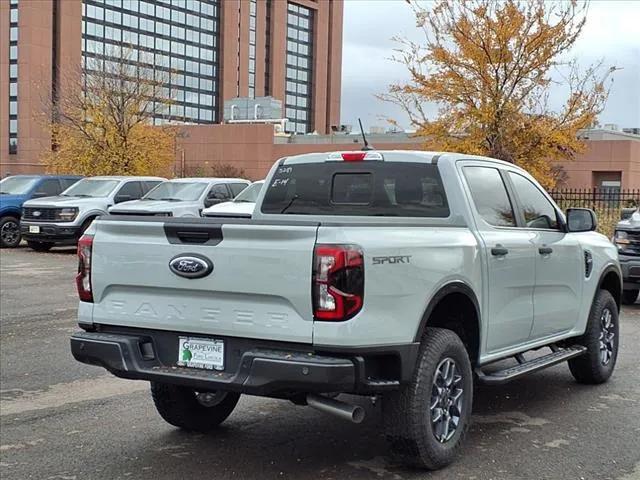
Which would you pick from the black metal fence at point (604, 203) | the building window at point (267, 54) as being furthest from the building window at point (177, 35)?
the black metal fence at point (604, 203)

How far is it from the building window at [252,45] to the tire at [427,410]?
110018mm

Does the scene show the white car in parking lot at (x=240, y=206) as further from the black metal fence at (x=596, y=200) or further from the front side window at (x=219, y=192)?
the black metal fence at (x=596, y=200)

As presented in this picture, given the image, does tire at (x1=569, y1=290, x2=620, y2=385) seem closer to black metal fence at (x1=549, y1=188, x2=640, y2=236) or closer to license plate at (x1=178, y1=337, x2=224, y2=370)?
license plate at (x1=178, y1=337, x2=224, y2=370)

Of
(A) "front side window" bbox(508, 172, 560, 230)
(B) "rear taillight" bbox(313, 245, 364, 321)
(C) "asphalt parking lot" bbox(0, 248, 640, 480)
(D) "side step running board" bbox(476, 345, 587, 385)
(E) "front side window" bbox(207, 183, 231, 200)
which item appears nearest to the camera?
(B) "rear taillight" bbox(313, 245, 364, 321)

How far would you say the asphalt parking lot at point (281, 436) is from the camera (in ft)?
16.3

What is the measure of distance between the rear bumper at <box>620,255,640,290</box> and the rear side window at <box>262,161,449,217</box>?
6990 mm

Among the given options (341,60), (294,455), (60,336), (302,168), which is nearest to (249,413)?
(294,455)

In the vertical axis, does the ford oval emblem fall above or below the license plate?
above

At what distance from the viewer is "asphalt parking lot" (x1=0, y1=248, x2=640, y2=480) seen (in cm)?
496

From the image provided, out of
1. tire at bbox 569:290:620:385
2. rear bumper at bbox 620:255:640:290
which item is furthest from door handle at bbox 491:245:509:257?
rear bumper at bbox 620:255:640:290

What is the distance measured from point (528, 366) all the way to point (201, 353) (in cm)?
245

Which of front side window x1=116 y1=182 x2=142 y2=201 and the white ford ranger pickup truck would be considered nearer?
the white ford ranger pickup truck

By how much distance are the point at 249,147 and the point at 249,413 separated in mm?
63761

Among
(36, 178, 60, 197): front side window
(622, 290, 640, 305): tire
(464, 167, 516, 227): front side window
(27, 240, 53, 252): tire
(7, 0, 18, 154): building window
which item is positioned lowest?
(27, 240, 53, 252): tire
